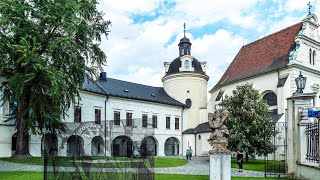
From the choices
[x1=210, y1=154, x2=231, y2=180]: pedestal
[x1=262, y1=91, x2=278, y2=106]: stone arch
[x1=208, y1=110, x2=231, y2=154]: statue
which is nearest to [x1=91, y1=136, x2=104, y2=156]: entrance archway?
[x1=210, y1=154, x2=231, y2=180]: pedestal

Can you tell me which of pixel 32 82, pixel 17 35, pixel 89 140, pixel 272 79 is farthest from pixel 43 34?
pixel 272 79

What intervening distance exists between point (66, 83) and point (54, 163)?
58.8ft

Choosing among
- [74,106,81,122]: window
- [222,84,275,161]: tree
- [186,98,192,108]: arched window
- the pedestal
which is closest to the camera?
the pedestal

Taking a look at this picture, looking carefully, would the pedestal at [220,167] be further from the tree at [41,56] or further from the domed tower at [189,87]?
the domed tower at [189,87]

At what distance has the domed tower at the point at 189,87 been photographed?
50656mm

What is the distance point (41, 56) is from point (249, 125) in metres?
16.8

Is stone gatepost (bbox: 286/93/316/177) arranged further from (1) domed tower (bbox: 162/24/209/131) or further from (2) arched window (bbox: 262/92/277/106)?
(1) domed tower (bbox: 162/24/209/131)

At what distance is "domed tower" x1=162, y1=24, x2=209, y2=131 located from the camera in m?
50.7

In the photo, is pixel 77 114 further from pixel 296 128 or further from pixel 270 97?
pixel 296 128

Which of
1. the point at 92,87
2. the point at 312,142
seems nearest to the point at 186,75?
the point at 92,87

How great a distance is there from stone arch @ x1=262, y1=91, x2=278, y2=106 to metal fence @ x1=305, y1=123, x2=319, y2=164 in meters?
22.8

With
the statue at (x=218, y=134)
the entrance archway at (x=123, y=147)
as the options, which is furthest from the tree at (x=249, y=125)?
the entrance archway at (x=123, y=147)

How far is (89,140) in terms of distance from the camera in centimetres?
1567

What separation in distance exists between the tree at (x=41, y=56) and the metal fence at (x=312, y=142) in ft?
48.5
